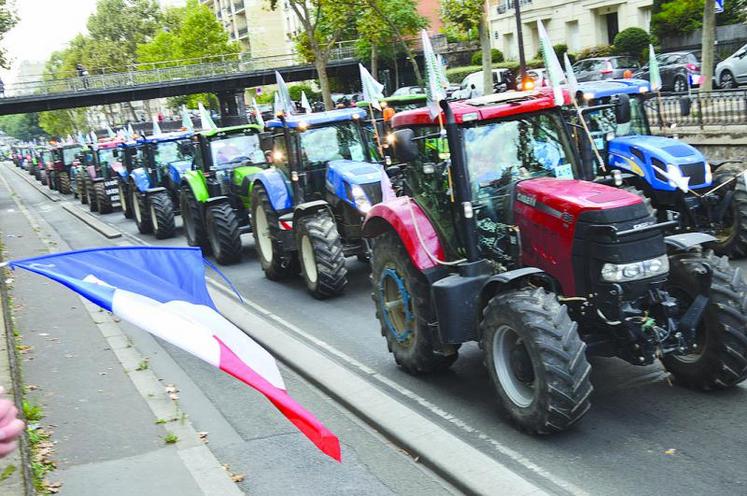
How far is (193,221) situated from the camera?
16812 mm

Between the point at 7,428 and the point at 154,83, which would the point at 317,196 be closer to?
the point at 7,428

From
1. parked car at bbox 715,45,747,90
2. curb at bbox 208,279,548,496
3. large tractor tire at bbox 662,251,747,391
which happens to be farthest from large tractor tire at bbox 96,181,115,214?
large tractor tire at bbox 662,251,747,391

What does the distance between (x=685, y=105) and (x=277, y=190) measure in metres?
7.86

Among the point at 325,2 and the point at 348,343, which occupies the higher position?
the point at 325,2

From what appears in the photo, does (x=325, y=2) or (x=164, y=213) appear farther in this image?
(x=325, y=2)

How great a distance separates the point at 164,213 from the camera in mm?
19984

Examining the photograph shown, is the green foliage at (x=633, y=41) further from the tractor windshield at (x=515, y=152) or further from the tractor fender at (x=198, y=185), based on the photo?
the tractor windshield at (x=515, y=152)

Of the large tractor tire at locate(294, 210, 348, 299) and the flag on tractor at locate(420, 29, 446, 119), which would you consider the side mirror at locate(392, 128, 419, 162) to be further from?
the large tractor tire at locate(294, 210, 348, 299)

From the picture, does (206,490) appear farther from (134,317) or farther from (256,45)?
(256,45)

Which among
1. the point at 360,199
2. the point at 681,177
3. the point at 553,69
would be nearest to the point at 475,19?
the point at 681,177

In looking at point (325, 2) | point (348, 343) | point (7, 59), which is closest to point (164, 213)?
point (348, 343)

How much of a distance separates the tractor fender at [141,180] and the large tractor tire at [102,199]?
688cm

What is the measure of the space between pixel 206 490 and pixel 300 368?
2.88 meters

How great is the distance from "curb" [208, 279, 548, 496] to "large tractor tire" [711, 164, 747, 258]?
598 centimetres
